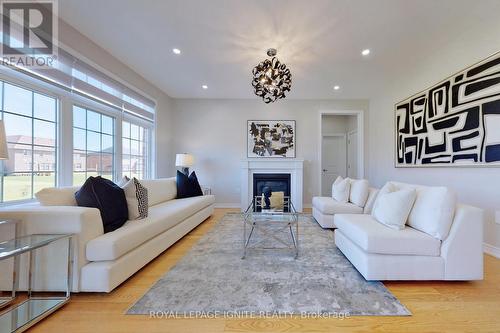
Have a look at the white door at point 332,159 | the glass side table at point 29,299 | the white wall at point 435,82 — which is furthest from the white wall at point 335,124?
the glass side table at point 29,299

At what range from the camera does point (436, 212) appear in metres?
1.83

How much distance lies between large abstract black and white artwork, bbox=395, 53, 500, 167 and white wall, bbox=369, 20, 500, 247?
0.12 meters

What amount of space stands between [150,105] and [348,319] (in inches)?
182

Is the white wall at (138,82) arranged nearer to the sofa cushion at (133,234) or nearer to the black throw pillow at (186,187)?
the black throw pillow at (186,187)

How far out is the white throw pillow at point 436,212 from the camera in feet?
5.89

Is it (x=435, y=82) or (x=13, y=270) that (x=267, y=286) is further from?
(x=435, y=82)

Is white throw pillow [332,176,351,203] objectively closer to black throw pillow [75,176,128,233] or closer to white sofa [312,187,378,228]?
white sofa [312,187,378,228]

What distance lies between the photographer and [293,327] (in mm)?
1349

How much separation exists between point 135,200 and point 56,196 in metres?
0.67

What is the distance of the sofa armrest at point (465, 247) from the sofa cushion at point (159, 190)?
3.56 m

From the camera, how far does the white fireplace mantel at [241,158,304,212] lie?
16.0ft

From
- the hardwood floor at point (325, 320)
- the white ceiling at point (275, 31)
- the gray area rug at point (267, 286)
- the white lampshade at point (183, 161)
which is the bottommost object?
the hardwood floor at point (325, 320)

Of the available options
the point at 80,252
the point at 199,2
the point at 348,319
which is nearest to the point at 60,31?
the point at 199,2

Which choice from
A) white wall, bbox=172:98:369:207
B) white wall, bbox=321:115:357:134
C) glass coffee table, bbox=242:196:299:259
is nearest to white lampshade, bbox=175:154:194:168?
white wall, bbox=172:98:369:207
